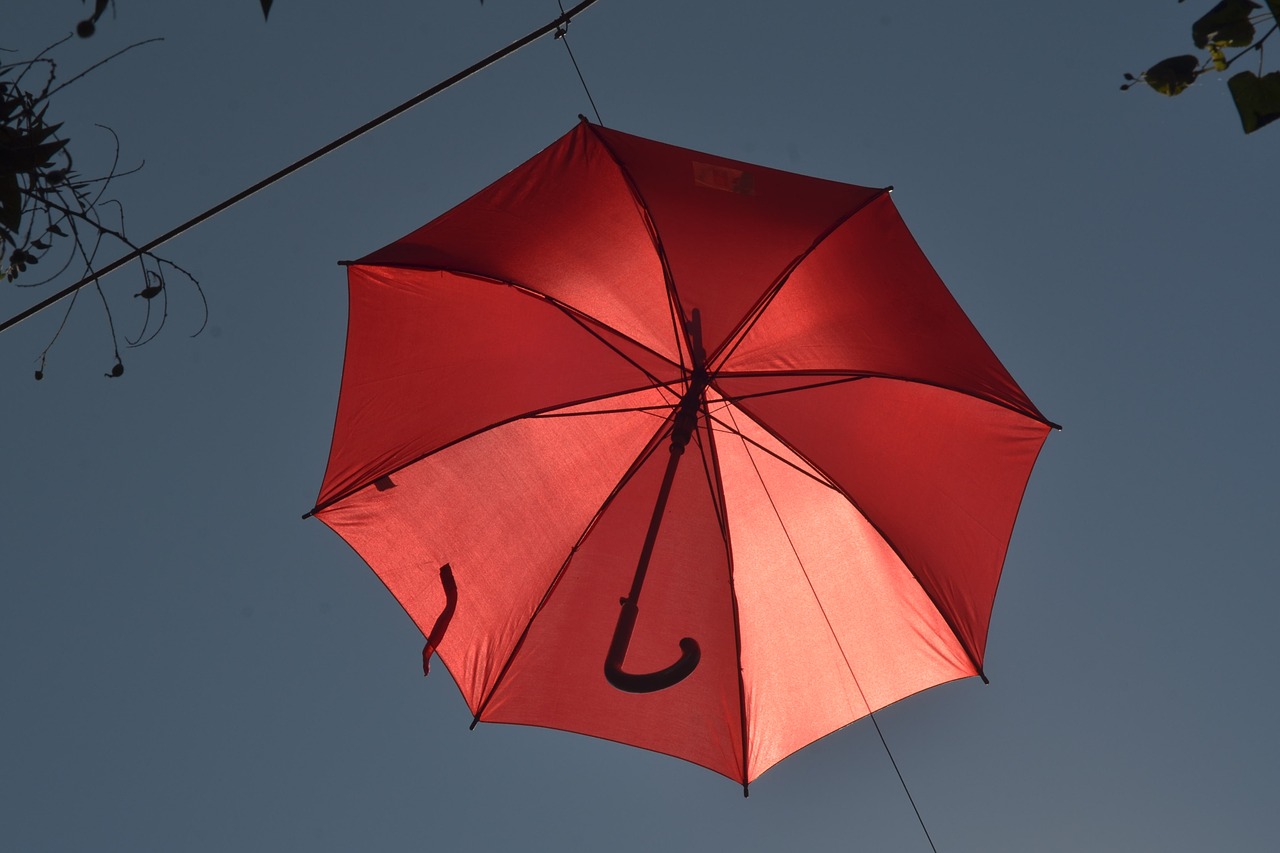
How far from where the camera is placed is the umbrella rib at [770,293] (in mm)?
3342

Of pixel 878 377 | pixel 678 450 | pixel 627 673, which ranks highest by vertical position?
pixel 878 377

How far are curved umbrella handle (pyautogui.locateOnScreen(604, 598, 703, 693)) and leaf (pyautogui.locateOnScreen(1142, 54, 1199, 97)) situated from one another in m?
2.06

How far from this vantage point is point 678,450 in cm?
329

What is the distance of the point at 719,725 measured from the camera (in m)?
3.54

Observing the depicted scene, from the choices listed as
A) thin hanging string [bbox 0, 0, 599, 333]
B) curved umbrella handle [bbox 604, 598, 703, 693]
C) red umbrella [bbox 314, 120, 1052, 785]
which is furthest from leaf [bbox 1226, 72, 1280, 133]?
curved umbrella handle [bbox 604, 598, 703, 693]

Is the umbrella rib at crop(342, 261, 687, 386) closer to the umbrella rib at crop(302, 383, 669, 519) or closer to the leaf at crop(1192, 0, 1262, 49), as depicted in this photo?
the umbrella rib at crop(302, 383, 669, 519)

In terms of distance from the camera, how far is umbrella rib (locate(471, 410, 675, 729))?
3.47m

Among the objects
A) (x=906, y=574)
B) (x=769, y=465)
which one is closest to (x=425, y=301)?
(x=769, y=465)

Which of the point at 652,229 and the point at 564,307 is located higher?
the point at 652,229

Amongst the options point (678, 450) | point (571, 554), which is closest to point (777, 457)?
point (678, 450)

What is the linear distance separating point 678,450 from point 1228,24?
2.09 meters

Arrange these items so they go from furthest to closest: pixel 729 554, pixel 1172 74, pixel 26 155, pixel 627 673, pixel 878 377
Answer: pixel 729 554
pixel 878 377
pixel 627 673
pixel 26 155
pixel 1172 74

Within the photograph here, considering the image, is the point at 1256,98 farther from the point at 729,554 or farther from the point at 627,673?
the point at 729,554

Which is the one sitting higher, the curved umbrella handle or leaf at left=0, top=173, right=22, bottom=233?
leaf at left=0, top=173, right=22, bottom=233
